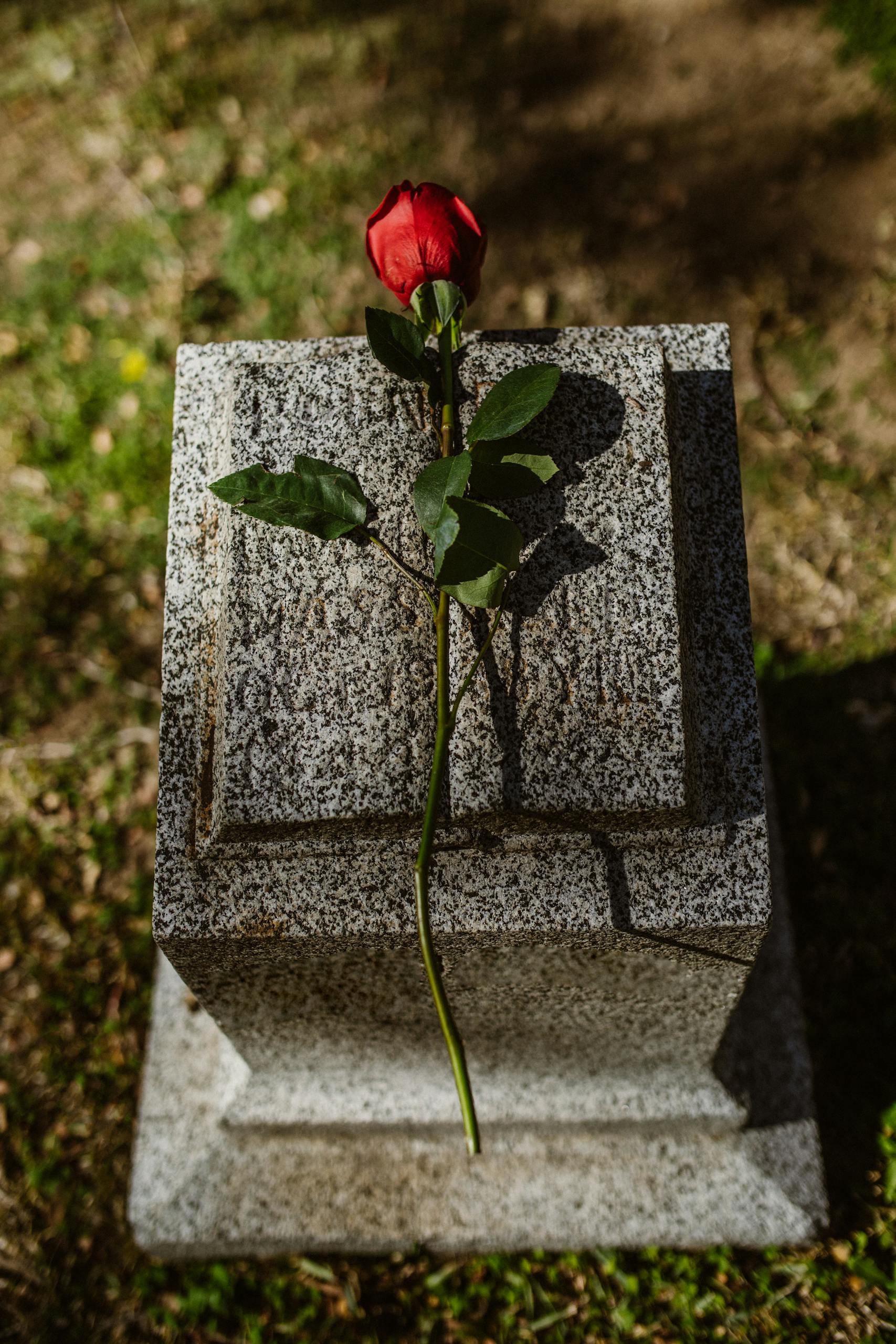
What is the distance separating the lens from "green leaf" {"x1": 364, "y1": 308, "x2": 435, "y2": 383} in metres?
1.21

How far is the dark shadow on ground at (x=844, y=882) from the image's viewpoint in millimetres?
2178

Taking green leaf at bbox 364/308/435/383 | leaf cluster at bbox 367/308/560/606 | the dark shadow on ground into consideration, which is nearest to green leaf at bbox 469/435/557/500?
leaf cluster at bbox 367/308/560/606

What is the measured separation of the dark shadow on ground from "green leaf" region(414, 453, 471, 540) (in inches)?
67.5

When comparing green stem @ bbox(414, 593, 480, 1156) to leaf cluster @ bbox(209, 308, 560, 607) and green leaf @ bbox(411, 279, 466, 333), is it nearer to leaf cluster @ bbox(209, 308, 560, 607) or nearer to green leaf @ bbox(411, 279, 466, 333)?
leaf cluster @ bbox(209, 308, 560, 607)

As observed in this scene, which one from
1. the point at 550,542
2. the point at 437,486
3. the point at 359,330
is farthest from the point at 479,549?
the point at 359,330

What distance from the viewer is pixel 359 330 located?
3359 millimetres

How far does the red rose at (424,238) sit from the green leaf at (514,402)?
0.14 meters

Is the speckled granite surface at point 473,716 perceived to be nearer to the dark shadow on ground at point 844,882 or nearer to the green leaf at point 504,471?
the green leaf at point 504,471

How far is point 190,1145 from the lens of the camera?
2.03 meters

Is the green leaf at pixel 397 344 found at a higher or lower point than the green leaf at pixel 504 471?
higher

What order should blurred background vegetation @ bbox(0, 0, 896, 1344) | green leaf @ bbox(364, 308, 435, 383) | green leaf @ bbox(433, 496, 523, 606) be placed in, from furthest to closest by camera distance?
1. blurred background vegetation @ bbox(0, 0, 896, 1344)
2. green leaf @ bbox(364, 308, 435, 383)
3. green leaf @ bbox(433, 496, 523, 606)

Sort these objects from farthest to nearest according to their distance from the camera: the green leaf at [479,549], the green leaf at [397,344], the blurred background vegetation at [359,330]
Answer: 1. the blurred background vegetation at [359,330]
2. the green leaf at [397,344]
3. the green leaf at [479,549]

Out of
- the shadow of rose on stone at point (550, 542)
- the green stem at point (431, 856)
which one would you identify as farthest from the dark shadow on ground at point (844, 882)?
the shadow of rose on stone at point (550, 542)

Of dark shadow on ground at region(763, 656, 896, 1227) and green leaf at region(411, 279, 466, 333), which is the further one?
dark shadow on ground at region(763, 656, 896, 1227)
